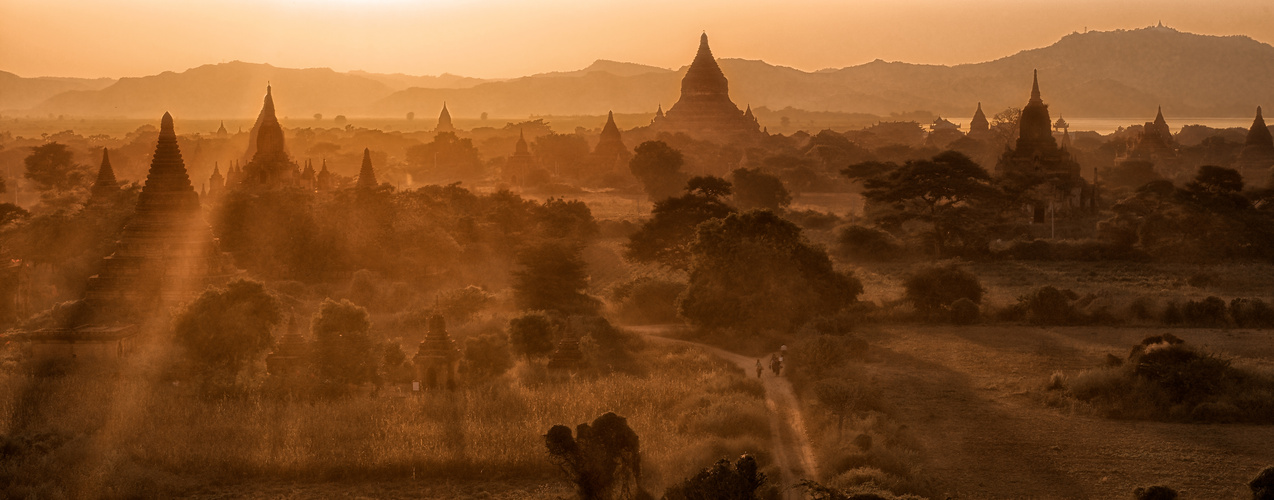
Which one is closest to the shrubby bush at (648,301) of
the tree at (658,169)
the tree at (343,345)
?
the tree at (343,345)

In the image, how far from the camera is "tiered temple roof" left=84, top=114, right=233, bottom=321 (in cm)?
2784

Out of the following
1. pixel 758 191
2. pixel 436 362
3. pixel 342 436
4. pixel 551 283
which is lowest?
pixel 342 436

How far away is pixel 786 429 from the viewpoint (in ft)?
66.6

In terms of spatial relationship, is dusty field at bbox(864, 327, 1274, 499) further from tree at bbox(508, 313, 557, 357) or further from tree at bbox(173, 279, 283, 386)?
tree at bbox(173, 279, 283, 386)

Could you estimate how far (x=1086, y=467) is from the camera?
18281 mm

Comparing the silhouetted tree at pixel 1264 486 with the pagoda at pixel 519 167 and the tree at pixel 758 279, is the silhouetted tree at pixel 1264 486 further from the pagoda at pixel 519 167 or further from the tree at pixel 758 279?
the pagoda at pixel 519 167

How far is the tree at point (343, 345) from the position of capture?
22812 millimetres

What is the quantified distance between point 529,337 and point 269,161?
972 inches

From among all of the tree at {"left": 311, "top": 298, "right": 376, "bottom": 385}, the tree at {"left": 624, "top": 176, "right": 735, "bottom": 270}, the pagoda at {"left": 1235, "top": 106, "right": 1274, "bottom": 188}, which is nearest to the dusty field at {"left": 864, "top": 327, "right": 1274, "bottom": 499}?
the tree at {"left": 311, "top": 298, "right": 376, "bottom": 385}

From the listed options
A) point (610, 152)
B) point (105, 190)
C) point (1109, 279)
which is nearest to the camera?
point (1109, 279)

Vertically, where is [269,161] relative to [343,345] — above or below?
above

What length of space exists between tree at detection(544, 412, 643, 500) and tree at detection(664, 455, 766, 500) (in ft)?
5.00

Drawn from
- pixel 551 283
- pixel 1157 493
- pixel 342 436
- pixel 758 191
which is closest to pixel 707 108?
pixel 758 191

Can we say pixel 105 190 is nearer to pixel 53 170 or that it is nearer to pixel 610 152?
pixel 53 170
